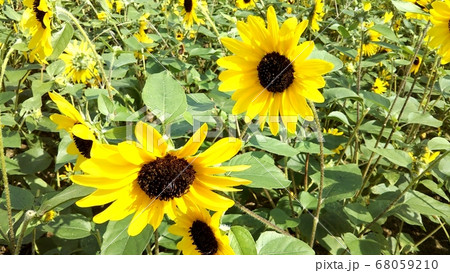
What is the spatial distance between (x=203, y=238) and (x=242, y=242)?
115mm

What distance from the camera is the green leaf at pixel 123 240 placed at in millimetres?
685

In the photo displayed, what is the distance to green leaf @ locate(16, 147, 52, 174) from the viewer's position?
1.40 meters

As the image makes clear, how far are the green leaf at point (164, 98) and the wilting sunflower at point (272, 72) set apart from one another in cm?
15

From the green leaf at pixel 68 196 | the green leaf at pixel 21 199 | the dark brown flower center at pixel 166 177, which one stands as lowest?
the green leaf at pixel 21 199

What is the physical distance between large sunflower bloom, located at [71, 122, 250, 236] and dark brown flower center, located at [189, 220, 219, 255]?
0.09 metres

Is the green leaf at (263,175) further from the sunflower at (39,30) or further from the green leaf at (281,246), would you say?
the sunflower at (39,30)

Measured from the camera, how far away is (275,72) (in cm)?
86

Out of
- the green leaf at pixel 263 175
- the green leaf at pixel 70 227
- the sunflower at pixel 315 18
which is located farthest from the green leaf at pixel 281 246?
the sunflower at pixel 315 18

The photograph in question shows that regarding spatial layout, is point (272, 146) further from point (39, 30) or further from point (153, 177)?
point (39, 30)

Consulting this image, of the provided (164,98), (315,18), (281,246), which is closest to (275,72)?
(164,98)

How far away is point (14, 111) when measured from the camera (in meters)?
1.64

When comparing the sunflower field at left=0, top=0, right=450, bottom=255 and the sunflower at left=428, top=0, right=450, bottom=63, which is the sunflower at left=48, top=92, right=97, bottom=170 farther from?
the sunflower at left=428, top=0, right=450, bottom=63

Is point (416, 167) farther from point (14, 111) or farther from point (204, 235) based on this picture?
point (14, 111)

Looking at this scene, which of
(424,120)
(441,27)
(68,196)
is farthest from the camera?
(424,120)
